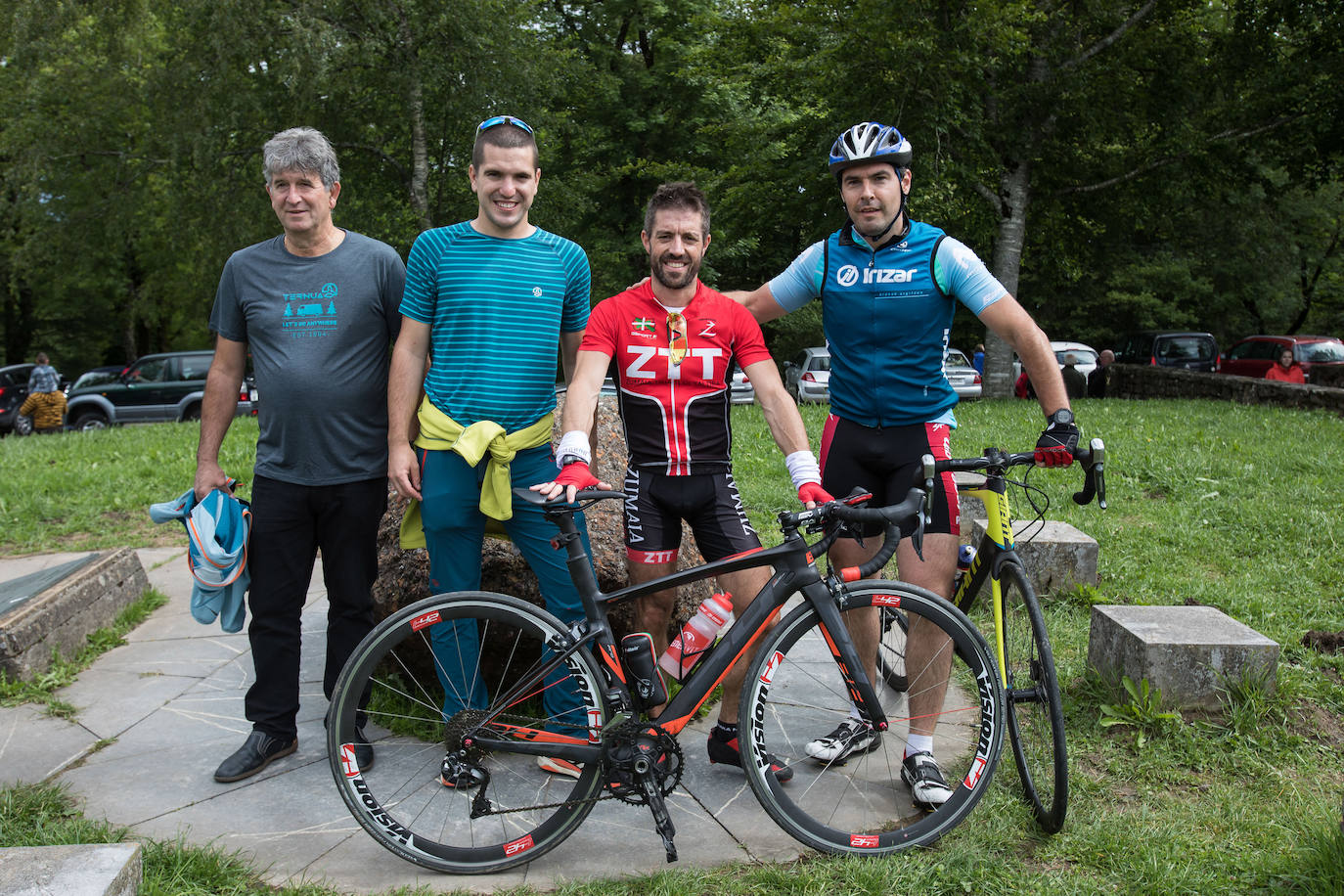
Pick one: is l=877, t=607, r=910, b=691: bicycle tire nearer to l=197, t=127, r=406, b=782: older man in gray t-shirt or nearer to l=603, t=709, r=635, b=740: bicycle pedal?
l=603, t=709, r=635, b=740: bicycle pedal

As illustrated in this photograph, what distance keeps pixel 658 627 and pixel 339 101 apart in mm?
18385

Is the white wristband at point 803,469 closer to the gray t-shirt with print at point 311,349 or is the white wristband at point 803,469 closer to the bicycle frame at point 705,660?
the bicycle frame at point 705,660

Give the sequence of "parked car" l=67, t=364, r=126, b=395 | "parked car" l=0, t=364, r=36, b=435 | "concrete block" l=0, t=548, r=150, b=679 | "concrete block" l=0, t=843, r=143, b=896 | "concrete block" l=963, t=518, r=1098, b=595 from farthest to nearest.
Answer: "parked car" l=67, t=364, r=126, b=395
"parked car" l=0, t=364, r=36, b=435
"concrete block" l=963, t=518, r=1098, b=595
"concrete block" l=0, t=548, r=150, b=679
"concrete block" l=0, t=843, r=143, b=896

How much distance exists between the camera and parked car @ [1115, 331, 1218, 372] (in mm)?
Result: 25016

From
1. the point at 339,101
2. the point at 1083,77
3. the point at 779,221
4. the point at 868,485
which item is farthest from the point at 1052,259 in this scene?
the point at 868,485

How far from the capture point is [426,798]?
3.46 meters

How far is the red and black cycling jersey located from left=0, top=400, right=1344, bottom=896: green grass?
126 centimetres

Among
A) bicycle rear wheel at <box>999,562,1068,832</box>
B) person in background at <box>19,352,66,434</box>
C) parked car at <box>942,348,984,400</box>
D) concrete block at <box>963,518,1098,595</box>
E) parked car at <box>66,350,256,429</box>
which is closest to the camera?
bicycle rear wheel at <box>999,562,1068,832</box>

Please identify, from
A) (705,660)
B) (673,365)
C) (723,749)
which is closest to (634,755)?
(705,660)

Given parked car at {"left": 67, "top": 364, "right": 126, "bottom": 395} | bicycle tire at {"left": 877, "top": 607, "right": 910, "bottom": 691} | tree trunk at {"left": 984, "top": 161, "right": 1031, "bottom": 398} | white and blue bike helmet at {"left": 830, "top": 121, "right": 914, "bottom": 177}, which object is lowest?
bicycle tire at {"left": 877, "top": 607, "right": 910, "bottom": 691}

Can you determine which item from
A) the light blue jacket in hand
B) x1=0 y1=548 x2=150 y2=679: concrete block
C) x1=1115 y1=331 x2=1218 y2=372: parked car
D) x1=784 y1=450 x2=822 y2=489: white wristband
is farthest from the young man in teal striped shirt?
x1=1115 y1=331 x2=1218 y2=372: parked car

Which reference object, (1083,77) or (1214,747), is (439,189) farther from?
(1214,747)

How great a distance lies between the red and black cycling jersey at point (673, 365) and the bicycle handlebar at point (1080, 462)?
28.5 inches

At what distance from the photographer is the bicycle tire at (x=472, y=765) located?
3029 mm
